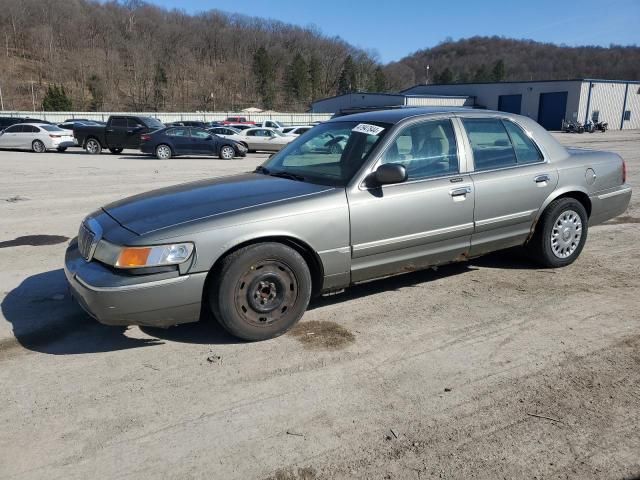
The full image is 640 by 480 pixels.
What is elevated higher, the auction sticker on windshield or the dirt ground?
the auction sticker on windshield

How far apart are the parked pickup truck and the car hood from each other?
19.6 metres

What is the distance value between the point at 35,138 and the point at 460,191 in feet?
79.3

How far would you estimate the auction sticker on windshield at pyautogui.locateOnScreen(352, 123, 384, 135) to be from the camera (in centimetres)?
441

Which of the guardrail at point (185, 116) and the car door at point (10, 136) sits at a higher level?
the guardrail at point (185, 116)

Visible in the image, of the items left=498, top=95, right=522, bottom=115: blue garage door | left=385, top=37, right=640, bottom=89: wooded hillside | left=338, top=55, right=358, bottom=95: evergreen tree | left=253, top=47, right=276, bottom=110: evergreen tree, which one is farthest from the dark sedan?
left=385, top=37, right=640, bottom=89: wooded hillside

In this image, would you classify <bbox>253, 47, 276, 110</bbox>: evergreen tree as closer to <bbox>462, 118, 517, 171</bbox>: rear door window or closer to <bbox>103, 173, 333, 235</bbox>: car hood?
<bbox>462, 118, 517, 171</bbox>: rear door window

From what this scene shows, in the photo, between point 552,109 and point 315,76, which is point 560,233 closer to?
point 552,109

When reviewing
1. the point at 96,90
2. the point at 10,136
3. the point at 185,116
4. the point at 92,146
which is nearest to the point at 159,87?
the point at 96,90

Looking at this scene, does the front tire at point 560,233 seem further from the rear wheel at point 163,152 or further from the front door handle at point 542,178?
the rear wheel at point 163,152

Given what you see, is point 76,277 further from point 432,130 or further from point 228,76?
point 228,76

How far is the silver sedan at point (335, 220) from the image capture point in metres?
3.47

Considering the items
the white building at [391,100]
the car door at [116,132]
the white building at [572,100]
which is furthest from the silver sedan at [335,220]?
the white building at [572,100]

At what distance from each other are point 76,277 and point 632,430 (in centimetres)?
356

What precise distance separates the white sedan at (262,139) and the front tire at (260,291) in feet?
70.5
